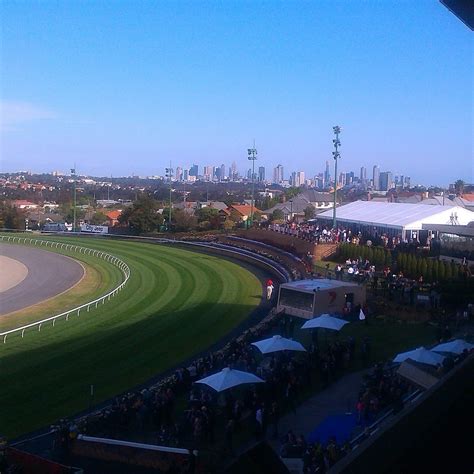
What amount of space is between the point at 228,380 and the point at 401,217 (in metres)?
18.2

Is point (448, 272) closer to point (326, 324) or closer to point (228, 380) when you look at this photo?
point (326, 324)

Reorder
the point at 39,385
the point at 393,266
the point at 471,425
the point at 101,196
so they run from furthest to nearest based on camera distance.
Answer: the point at 101,196 → the point at 393,266 → the point at 39,385 → the point at 471,425

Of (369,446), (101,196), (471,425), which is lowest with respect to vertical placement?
(101,196)

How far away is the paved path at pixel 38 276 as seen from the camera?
731 inches

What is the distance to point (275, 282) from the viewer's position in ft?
72.2

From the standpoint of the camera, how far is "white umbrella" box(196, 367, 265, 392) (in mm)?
8711

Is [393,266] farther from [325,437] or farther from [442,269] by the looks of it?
[325,437]

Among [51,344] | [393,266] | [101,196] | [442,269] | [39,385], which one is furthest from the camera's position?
[101,196]

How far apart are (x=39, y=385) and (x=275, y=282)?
12275 mm

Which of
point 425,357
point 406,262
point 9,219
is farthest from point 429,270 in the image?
point 9,219

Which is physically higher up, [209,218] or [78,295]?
[209,218]

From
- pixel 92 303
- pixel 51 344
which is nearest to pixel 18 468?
pixel 51 344

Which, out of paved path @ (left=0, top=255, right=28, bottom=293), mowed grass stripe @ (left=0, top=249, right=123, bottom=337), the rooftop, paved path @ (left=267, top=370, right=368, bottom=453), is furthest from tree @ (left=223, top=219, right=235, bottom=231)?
paved path @ (left=267, top=370, right=368, bottom=453)

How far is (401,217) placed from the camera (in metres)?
25.6
